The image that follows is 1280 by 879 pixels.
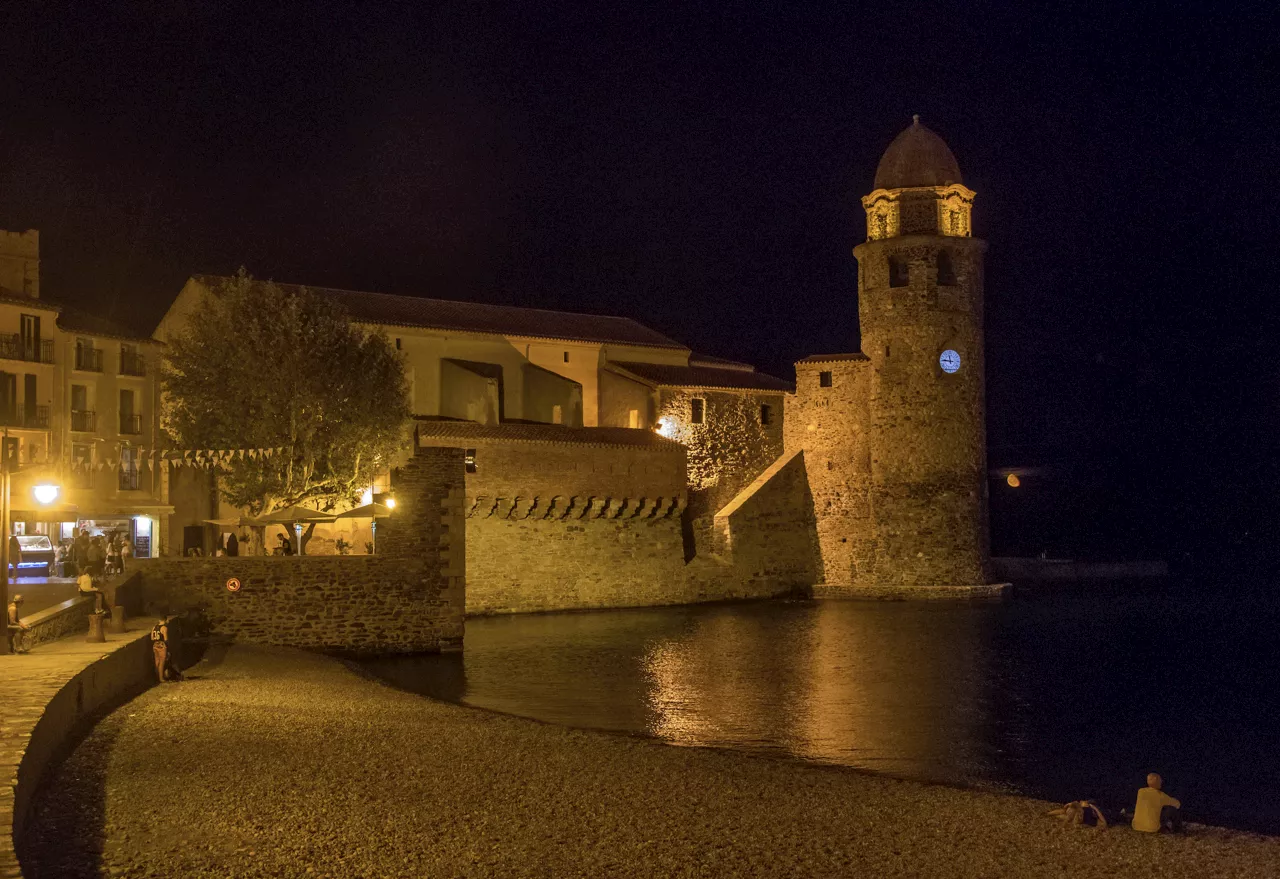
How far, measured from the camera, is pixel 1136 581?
5297cm

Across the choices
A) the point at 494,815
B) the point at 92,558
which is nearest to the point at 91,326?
the point at 92,558

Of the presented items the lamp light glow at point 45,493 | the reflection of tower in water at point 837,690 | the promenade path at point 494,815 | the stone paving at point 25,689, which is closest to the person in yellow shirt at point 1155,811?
the promenade path at point 494,815

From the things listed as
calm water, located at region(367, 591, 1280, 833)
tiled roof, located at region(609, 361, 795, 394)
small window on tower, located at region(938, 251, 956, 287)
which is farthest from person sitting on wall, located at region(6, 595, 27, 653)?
small window on tower, located at region(938, 251, 956, 287)

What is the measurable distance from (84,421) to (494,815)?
30.3m

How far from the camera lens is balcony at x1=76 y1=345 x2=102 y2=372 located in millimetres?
37062

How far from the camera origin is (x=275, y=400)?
28641mm

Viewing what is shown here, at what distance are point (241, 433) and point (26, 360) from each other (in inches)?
415

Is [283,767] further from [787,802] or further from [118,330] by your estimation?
[118,330]

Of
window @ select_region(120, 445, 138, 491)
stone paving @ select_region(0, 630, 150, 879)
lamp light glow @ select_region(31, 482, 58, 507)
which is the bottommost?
stone paving @ select_region(0, 630, 150, 879)

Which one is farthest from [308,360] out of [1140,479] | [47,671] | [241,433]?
[1140,479]

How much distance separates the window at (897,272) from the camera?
42.0 meters

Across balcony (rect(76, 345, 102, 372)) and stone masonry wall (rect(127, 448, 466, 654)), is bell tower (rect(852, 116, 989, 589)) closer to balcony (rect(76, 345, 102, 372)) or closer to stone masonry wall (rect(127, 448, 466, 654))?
stone masonry wall (rect(127, 448, 466, 654))

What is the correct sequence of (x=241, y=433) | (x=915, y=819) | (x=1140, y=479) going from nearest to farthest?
(x=915, y=819) < (x=241, y=433) < (x=1140, y=479)

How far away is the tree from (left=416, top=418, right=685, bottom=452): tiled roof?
4645 millimetres
